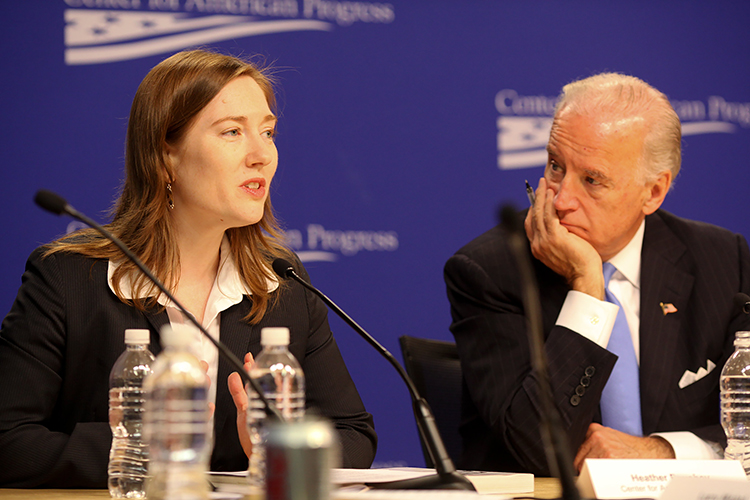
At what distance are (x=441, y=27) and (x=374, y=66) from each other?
1.35 feet

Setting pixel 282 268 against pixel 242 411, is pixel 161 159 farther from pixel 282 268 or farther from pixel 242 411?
pixel 242 411

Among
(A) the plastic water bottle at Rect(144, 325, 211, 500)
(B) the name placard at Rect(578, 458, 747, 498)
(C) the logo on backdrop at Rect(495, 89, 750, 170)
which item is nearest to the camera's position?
(A) the plastic water bottle at Rect(144, 325, 211, 500)

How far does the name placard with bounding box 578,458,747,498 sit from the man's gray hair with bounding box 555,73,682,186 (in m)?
1.19

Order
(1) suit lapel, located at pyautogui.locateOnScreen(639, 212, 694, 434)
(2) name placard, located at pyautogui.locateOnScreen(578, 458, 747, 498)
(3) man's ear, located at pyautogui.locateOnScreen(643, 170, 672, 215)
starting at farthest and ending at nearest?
(3) man's ear, located at pyautogui.locateOnScreen(643, 170, 672, 215)
(1) suit lapel, located at pyautogui.locateOnScreen(639, 212, 694, 434)
(2) name placard, located at pyautogui.locateOnScreen(578, 458, 747, 498)

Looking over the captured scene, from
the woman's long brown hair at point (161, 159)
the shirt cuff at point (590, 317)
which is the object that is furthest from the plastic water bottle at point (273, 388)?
the shirt cuff at point (590, 317)

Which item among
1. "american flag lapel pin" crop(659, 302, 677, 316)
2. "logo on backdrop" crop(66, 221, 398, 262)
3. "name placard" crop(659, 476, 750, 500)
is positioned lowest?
"name placard" crop(659, 476, 750, 500)

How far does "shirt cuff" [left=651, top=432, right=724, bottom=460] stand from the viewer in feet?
6.32

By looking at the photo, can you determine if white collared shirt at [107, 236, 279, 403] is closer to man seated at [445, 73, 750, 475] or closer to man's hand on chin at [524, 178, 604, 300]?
man seated at [445, 73, 750, 475]

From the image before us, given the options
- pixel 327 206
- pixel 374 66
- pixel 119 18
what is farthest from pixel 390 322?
pixel 119 18

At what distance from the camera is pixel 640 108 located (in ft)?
7.64

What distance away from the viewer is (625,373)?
2.27 metres

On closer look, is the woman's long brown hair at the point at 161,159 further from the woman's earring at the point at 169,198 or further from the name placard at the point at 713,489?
the name placard at the point at 713,489

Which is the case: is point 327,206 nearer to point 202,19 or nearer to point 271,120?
point 202,19

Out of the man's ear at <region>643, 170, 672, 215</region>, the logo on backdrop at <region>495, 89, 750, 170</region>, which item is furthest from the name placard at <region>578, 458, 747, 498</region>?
the logo on backdrop at <region>495, 89, 750, 170</region>
